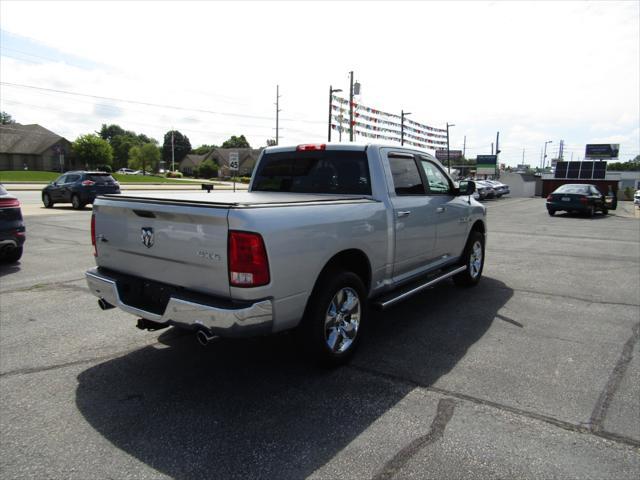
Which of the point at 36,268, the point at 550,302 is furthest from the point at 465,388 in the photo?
the point at 36,268

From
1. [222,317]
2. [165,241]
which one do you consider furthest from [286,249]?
[165,241]

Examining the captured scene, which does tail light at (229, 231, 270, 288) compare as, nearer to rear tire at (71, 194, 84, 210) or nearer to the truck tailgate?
the truck tailgate

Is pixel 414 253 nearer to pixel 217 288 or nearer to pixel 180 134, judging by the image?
pixel 217 288

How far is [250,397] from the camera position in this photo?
3354 mm

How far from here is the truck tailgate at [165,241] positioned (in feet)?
9.98

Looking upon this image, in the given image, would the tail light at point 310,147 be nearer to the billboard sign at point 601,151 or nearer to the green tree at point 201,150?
the billboard sign at point 601,151

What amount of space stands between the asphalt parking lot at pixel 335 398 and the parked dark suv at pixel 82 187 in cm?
1434

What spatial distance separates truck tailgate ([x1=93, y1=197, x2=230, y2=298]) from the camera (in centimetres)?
304

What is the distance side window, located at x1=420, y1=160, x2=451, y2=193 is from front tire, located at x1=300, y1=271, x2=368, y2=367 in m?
2.03

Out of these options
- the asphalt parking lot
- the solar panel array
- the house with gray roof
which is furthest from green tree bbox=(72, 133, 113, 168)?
the asphalt parking lot

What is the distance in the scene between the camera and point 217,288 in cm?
309

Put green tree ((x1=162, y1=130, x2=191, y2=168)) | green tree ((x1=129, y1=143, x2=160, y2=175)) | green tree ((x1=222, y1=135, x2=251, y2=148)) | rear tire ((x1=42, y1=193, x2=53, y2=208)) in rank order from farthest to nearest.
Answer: green tree ((x1=222, y1=135, x2=251, y2=148)) < green tree ((x1=162, y1=130, x2=191, y2=168)) < green tree ((x1=129, y1=143, x2=160, y2=175)) < rear tire ((x1=42, y1=193, x2=53, y2=208))

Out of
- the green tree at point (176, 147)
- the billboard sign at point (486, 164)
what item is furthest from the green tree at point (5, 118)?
the billboard sign at point (486, 164)

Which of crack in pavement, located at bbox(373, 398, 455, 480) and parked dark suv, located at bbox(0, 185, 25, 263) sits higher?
parked dark suv, located at bbox(0, 185, 25, 263)
